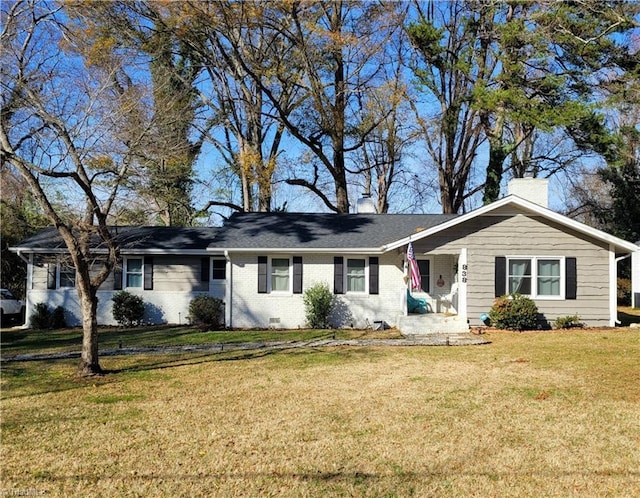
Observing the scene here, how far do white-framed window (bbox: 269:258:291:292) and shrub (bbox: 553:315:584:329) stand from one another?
8.37 meters

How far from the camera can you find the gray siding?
50.5ft

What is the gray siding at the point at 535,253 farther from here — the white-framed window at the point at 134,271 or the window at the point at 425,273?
the white-framed window at the point at 134,271

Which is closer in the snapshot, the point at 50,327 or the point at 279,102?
the point at 50,327

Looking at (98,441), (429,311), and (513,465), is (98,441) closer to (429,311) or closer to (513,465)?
(513,465)

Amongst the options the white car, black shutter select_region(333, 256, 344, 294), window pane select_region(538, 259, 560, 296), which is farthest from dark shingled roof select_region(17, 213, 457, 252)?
window pane select_region(538, 259, 560, 296)

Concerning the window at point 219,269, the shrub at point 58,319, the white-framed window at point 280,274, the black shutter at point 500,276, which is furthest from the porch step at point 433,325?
the shrub at point 58,319

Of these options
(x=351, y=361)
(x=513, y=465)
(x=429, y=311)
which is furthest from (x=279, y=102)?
(x=513, y=465)

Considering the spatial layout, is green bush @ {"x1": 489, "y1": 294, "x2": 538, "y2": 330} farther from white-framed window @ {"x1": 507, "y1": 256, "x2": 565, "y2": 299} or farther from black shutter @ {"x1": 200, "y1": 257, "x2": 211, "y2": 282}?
black shutter @ {"x1": 200, "y1": 257, "x2": 211, "y2": 282}

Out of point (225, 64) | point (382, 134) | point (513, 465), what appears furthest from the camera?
point (382, 134)

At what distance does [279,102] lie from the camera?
25.3 m

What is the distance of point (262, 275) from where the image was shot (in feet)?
57.5

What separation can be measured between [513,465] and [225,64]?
23.3 m

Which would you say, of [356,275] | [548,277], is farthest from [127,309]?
[548,277]

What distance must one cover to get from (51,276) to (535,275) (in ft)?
55.0
